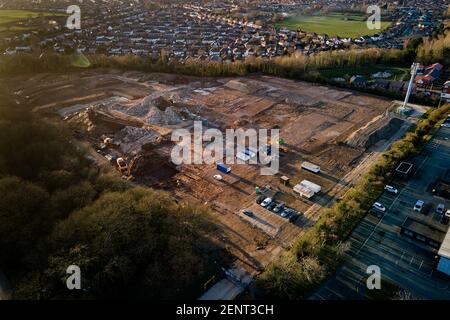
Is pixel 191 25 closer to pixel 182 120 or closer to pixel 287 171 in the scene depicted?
pixel 182 120

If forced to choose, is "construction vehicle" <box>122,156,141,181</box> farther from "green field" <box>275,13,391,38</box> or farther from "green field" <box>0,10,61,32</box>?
"green field" <box>275,13,391,38</box>

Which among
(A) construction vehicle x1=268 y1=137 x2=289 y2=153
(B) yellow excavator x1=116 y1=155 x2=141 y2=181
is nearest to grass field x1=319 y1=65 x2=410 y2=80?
(A) construction vehicle x1=268 y1=137 x2=289 y2=153

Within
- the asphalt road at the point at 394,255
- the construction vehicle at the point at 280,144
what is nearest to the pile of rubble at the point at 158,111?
the construction vehicle at the point at 280,144

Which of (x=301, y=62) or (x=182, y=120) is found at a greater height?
(x=301, y=62)
